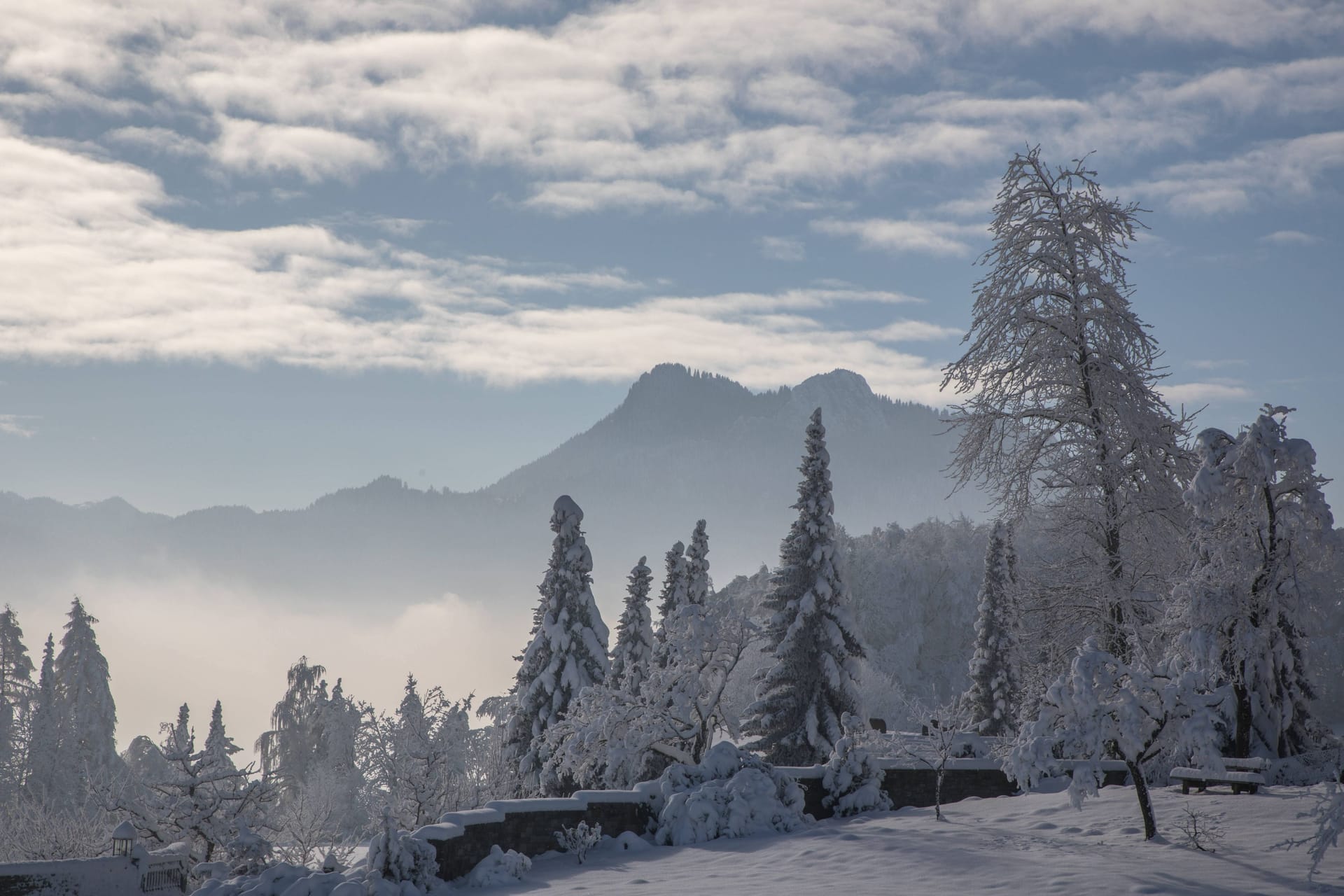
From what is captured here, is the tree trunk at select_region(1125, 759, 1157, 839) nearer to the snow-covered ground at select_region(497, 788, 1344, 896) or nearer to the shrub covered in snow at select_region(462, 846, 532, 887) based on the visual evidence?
the snow-covered ground at select_region(497, 788, 1344, 896)

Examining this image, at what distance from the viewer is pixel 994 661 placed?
45.2 m

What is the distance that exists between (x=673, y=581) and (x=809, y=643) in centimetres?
1117

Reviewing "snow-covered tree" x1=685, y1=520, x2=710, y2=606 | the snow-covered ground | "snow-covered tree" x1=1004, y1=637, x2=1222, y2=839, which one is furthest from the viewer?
"snow-covered tree" x1=685, y1=520, x2=710, y2=606

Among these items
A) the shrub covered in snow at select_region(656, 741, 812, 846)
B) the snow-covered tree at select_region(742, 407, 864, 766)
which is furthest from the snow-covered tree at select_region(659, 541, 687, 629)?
the shrub covered in snow at select_region(656, 741, 812, 846)

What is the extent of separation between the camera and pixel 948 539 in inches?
4053

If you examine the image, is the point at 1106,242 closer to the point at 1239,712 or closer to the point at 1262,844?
the point at 1239,712

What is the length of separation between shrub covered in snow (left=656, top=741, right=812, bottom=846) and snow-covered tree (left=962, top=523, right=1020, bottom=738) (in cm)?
2699

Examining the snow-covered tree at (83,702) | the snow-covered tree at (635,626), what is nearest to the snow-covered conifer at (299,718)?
the snow-covered tree at (83,702)

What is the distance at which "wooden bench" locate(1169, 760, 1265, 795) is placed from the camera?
15.6 m

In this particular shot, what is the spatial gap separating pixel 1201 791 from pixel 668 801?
890cm

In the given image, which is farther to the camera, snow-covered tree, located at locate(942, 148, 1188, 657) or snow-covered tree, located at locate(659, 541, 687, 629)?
snow-covered tree, located at locate(659, 541, 687, 629)

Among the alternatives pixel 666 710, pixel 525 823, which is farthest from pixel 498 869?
pixel 666 710

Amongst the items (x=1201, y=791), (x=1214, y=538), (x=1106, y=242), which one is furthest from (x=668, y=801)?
(x=1106, y=242)

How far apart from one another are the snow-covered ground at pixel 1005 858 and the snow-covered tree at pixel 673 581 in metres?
23.7
